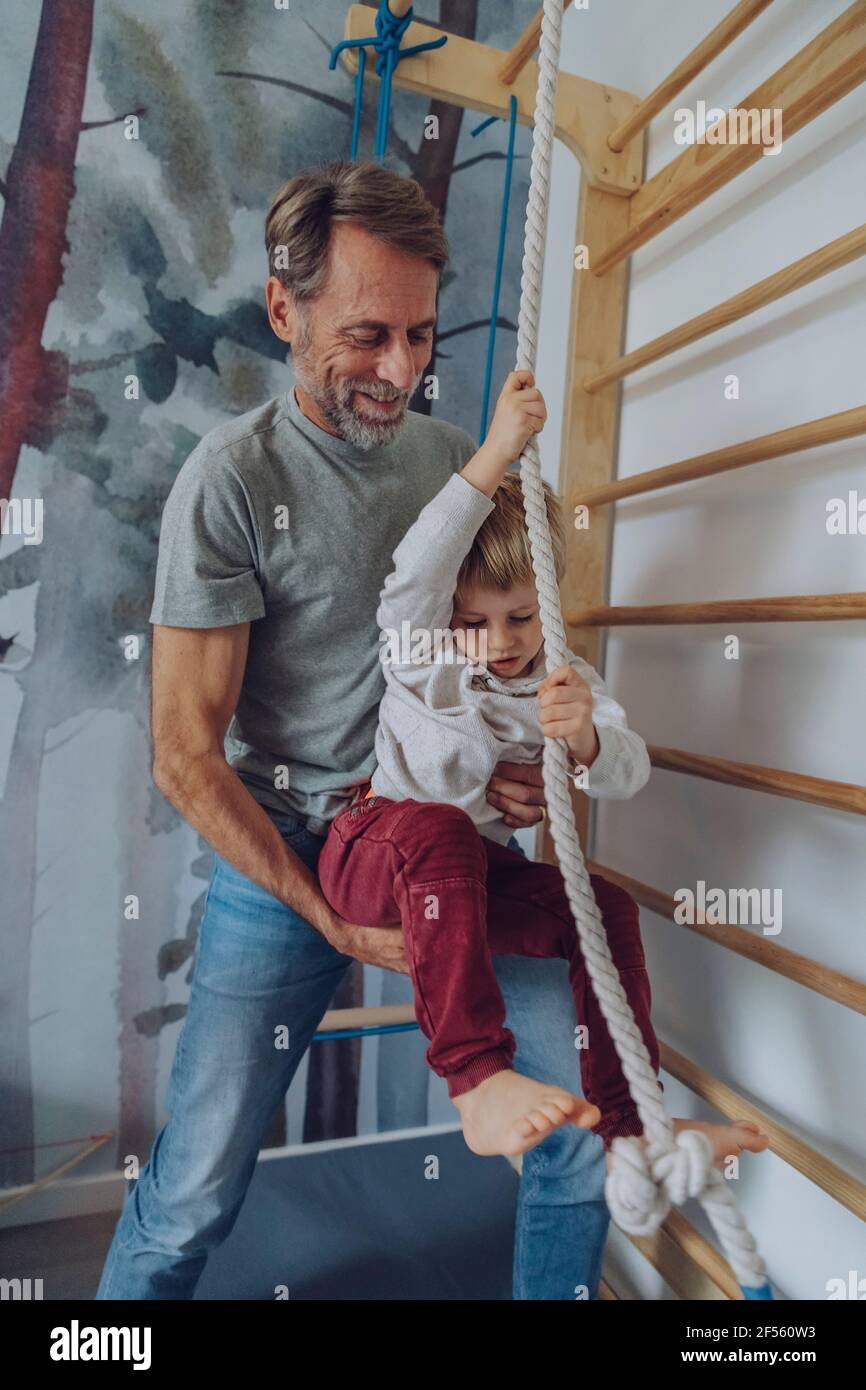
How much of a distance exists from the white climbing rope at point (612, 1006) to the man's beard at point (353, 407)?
0.34 m

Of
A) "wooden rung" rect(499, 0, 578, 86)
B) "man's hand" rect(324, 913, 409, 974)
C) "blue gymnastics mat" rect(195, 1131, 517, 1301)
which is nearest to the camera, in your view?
"man's hand" rect(324, 913, 409, 974)

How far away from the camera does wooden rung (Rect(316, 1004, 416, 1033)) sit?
164 centimetres

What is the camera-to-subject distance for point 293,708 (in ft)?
4.31

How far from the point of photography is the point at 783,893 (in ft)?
3.86

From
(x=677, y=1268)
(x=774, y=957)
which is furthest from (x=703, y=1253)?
(x=774, y=957)

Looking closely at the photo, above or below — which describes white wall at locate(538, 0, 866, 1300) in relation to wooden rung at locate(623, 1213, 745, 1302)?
above

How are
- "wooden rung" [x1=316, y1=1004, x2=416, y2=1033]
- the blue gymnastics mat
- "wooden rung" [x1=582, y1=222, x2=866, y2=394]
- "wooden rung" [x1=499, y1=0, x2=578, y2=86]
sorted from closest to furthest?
1. "wooden rung" [x1=582, y1=222, x2=866, y2=394]
2. "wooden rung" [x1=499, y1=0, x2=578, y2=86]
3. the blue gymnastics mat
4. "wooden rung" [x1=316, y1=1004, x2=416, y2=1033]

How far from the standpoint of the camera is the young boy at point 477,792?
2.99ft

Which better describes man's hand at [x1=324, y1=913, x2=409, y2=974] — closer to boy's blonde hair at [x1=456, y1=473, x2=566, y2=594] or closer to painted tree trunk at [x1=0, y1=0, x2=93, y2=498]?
boy's blonde hair at [x1=456, y1=473, x2=566, y2=594]

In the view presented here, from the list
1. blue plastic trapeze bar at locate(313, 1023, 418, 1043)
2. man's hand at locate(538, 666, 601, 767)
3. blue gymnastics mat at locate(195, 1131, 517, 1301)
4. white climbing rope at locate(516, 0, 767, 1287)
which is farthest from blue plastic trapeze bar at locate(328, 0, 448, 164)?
blue gymnastics mat at locate(195, 1131, 517, 1301)

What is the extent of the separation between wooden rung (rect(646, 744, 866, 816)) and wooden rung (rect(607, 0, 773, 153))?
3.06 feet

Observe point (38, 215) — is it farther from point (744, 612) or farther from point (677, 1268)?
point (677, 1268)

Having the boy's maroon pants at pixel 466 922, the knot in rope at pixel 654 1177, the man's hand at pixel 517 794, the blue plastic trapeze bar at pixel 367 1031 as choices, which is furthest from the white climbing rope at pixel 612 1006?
the blue plastic trapeze bar at pixel 367 1031
